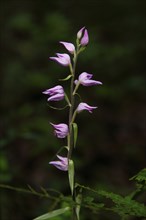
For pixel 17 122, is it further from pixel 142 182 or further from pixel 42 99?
pixel 142 182

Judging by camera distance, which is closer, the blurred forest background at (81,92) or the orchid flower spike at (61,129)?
the orchid flower spike at (61,129)

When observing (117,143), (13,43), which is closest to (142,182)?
(117,143)

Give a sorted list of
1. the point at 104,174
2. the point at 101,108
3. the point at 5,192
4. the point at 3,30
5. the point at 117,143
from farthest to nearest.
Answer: the point at 3,30 < the point at 101,108 < the point at 117,143 < the point at 104,174 < the point at 5,192

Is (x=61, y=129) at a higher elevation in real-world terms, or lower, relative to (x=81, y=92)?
higher

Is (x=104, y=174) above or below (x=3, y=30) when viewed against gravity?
below

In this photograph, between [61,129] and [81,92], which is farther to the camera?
[81,92]

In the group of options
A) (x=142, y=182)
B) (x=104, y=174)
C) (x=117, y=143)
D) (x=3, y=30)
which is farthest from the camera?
(x=3, y=30)

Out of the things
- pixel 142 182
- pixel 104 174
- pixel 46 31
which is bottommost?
pixel 104 174

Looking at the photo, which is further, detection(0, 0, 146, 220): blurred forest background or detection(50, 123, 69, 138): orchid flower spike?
detection(0, 0, 146, 220): blurred forest background
